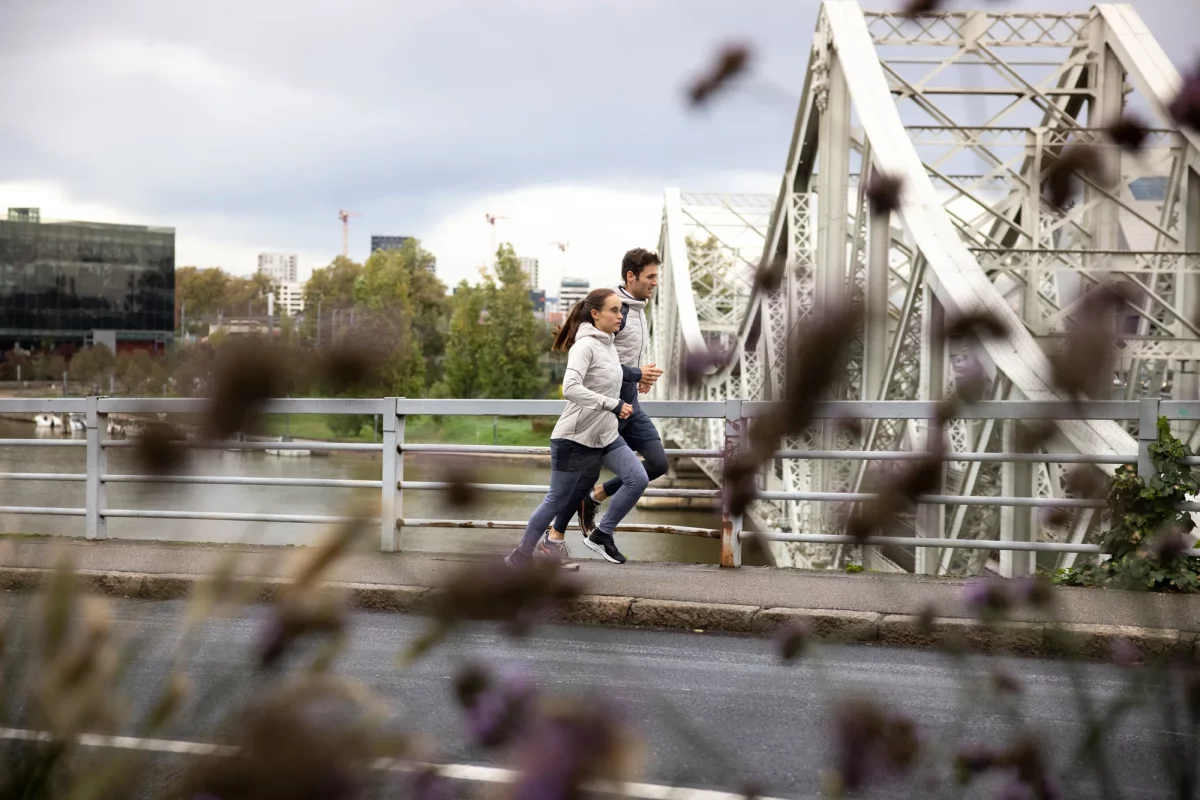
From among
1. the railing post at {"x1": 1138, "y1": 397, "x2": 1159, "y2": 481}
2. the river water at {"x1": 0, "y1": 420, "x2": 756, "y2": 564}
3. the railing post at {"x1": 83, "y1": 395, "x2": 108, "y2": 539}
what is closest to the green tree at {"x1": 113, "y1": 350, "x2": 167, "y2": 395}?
the river water at {"x1": 0, "y1": 420, "x2": 756, "y2": 564}

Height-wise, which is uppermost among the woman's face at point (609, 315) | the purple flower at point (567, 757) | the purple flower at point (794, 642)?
the woman's face at point (609, 315)

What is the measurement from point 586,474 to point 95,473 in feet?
12.6

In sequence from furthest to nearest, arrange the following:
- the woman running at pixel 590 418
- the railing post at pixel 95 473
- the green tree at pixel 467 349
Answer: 1. the green tree at pixel 467 349
2. the railing post at pixel 95 473
3. the woman running at pixel 590 418

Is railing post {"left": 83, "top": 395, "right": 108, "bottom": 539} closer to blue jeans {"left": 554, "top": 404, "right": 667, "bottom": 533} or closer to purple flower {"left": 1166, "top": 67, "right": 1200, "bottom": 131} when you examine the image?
blue jeans {"left": 554, "top": 404, "right": 667, "bottom": 533}

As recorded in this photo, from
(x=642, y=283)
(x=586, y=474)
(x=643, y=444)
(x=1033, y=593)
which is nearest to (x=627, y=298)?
(x=642, y=283)

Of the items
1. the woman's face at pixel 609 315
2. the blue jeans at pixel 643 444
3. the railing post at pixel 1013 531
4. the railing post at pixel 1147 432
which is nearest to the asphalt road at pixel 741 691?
the blue jeans at pixel 643 444

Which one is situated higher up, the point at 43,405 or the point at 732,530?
the point at 43,405

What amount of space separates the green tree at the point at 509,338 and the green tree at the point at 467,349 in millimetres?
399

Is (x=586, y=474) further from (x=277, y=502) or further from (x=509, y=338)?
(x=509, y=338)

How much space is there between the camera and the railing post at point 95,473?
29.3 feet

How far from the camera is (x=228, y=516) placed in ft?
27.0

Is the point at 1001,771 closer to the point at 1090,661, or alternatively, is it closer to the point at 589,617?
the point at 1090,661

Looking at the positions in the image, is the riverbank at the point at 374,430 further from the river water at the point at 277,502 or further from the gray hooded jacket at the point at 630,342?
the gray hooded jacket at the point at 630,342

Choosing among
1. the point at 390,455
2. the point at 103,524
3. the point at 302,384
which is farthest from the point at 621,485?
the point at 302,384
